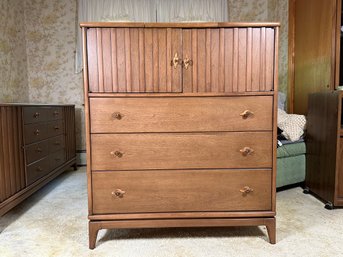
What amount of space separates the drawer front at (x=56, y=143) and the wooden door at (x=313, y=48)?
253 cm

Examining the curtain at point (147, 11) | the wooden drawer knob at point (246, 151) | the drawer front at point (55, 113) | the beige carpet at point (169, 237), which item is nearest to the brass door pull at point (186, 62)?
the wooden drawer knob at point (246, 151)

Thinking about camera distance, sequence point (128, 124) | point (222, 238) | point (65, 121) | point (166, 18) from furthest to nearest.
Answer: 1. point (166, 18)
2. point (65, 121)
3. point (222, 238)
4. point (128, 124)

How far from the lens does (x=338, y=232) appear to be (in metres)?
1.61

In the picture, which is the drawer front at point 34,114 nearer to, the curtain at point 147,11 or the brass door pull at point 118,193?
the brass door pull at point 118,193

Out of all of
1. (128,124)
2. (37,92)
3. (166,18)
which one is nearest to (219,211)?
(128,124)

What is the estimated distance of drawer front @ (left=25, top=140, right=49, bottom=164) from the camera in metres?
2.06

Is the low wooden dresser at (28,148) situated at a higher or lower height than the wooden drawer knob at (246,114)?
lower

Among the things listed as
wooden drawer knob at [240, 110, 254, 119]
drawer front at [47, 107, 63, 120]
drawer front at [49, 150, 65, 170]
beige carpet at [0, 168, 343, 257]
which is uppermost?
wooden drawer knob at [240, 110, 254, 119]

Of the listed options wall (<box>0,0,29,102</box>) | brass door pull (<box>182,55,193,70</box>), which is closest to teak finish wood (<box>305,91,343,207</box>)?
brass door pull (<box>182,55,193,70</box>)

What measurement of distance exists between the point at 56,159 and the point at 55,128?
12.2 inches

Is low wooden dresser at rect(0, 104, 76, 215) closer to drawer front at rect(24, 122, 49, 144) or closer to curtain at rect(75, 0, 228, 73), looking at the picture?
drawer front at rect(24, 122, 49, 144)

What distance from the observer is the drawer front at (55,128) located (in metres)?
2.49

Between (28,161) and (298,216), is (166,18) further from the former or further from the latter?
(298,216)

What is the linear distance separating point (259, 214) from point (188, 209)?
395 mm
